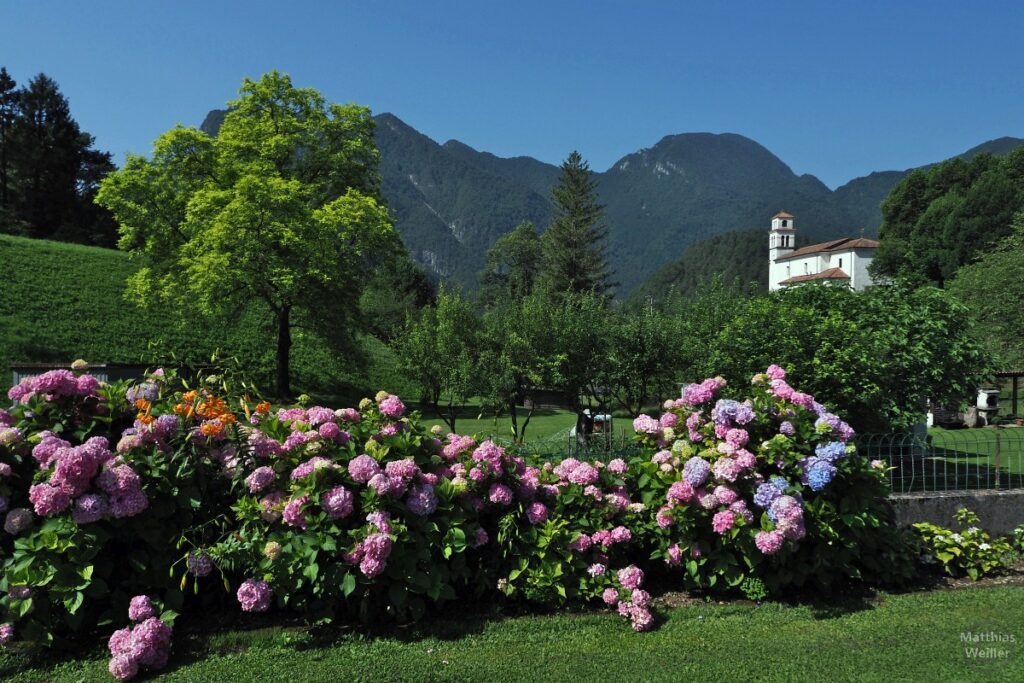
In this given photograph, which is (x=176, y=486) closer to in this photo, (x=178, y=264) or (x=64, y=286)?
(x=178, y=264)

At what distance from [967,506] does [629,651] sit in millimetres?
4866

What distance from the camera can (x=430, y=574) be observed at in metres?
4.61

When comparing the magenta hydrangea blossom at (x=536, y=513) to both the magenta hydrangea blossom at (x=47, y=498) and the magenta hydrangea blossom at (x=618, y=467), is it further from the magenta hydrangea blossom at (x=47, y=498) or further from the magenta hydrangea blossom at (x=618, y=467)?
the magenta hydrangea blossom at (x=47, y=498)

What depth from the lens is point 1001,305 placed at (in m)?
30.4

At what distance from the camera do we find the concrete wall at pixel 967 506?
6703 millimetres

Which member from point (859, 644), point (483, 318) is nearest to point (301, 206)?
point (483, 318)

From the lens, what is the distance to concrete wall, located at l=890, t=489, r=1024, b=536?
22.0 feet

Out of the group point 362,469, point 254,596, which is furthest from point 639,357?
point 254,596

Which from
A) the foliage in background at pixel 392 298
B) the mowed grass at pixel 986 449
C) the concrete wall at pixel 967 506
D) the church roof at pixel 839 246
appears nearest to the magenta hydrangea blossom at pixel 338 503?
the concrete wall at pixel 967 506

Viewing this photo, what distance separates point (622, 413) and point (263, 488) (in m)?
23.8

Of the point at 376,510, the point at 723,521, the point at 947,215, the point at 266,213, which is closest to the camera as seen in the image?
the point at 376,510

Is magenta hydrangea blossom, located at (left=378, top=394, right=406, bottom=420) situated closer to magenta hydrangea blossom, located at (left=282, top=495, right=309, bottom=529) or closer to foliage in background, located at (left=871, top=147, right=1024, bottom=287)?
magenta hydrangea blossom, located at (left=282, top=495, right=309, bottom=529)

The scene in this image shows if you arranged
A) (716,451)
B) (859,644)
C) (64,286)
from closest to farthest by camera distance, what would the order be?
(859,644)
(716,451)
(64,286)

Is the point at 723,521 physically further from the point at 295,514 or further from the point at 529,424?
the point at 529,424
